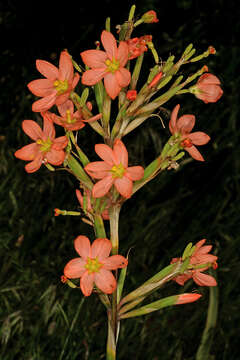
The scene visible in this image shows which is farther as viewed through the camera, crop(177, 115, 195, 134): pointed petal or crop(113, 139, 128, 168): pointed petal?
crop(177, 115, 195, 134): pointed petal

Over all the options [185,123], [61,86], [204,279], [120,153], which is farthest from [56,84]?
[204,279]

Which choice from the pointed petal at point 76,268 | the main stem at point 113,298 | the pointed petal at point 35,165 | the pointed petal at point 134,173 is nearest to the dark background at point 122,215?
the main stem at point 113,298

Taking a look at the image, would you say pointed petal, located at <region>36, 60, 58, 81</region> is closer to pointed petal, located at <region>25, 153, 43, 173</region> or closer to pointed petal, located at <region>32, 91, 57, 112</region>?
pointed petal, located at <region>32, 91, 57, 112</region>

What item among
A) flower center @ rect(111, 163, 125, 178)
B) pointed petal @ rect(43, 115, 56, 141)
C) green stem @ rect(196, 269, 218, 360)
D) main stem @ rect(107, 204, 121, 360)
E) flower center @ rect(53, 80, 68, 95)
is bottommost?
green stem @ rect(196, 269, 218, 360)

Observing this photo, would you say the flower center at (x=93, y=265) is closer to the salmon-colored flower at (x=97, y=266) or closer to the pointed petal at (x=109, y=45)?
the salmon-colored flower at (x=97, y=266)

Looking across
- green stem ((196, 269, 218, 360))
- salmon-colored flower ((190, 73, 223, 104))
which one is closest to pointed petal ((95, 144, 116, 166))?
salmon-colored flower ((190, 73, 223, 104))

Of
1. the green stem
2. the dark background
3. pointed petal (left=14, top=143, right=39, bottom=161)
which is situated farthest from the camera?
the dark background

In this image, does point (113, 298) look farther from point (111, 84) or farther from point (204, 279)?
point (111, 84)

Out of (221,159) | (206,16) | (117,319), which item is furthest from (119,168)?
(206,16)
